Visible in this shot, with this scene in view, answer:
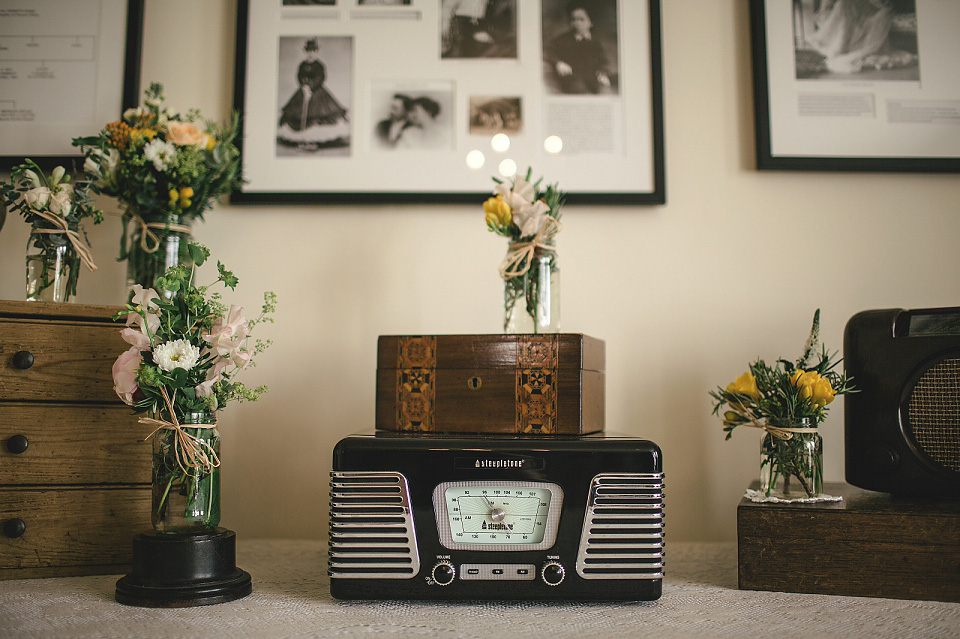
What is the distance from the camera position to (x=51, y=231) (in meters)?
1.02

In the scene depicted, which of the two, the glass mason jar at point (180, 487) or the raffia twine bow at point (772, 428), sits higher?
the raffia twine bow at point (772, 428)

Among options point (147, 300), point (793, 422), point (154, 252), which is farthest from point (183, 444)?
point (793, 422)

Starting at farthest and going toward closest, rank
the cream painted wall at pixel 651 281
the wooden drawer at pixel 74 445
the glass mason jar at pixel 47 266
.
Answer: the cream painted wall at pixel 651 281
the glass mason jar at pixel 47 266
the wooden drawer at pixel 74 445

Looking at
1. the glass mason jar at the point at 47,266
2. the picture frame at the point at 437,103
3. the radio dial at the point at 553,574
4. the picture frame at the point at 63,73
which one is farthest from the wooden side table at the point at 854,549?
the picture frame at the point at 63,73

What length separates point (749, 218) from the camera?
4.09 feet

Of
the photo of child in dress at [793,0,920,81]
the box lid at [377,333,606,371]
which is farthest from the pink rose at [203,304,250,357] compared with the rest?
the photo of child in dress at [793,0,920,81]

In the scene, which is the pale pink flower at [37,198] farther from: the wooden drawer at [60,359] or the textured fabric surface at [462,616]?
the textured fabric surface at [462,616]

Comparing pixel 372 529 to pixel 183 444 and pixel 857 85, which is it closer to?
pixel 183 444

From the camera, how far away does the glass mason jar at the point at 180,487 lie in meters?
0.86

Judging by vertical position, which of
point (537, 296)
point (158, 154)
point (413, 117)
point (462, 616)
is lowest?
point (462, 616)

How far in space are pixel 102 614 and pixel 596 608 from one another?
1.96 feet

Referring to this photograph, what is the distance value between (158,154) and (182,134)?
5 cm

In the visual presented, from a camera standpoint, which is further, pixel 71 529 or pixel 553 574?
pixel 71 529

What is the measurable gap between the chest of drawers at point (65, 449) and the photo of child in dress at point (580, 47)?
90 centimetres
